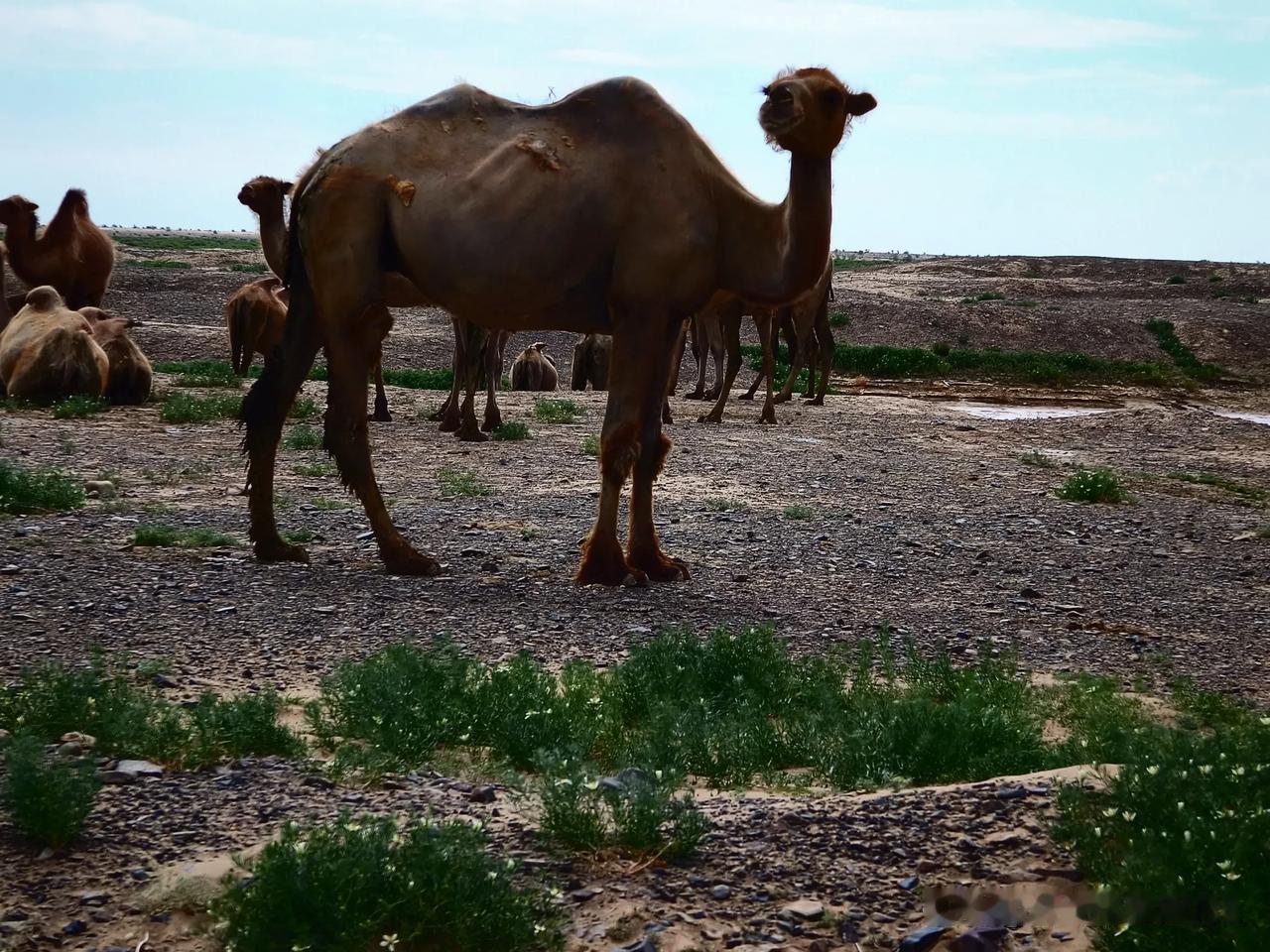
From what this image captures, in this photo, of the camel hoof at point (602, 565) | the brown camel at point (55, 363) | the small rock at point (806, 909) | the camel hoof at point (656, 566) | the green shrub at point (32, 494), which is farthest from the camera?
the brown camel at point (55, 363)

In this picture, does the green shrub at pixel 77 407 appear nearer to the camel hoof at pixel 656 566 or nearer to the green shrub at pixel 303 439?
the green shrub at pixel 303 439

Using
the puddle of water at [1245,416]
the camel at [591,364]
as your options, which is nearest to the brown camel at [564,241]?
the camel at [591,364]

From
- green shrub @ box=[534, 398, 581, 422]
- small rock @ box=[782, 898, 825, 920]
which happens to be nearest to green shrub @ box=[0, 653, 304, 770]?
small rock @ box=[782, 898, 825, 920]

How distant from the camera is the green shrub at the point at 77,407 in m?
15.6

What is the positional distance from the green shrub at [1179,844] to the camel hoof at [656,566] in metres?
4.45

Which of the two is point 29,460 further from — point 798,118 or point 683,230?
point 798,118

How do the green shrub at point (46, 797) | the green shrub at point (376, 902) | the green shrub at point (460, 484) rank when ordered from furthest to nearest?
the green shrub at point (460, 484), the green shrub at point (46, 797), the green shrub at point (376, 902)

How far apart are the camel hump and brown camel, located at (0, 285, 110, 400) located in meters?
0.74

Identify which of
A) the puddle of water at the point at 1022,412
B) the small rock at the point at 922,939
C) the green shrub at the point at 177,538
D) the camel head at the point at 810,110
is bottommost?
the small rock at the point at 922,939

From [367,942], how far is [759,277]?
5608mm

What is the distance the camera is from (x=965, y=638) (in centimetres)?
752

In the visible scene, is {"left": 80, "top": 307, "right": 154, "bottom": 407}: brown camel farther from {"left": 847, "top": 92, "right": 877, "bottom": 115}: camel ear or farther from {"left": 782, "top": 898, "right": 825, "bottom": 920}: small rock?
{"left": 782, "top": 898, "right": 825, "bottom": 920}: small rock

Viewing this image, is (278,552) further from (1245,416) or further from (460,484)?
(1245,416)

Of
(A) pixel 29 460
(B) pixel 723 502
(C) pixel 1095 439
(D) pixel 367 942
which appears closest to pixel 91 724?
(D) pixel 367 942
